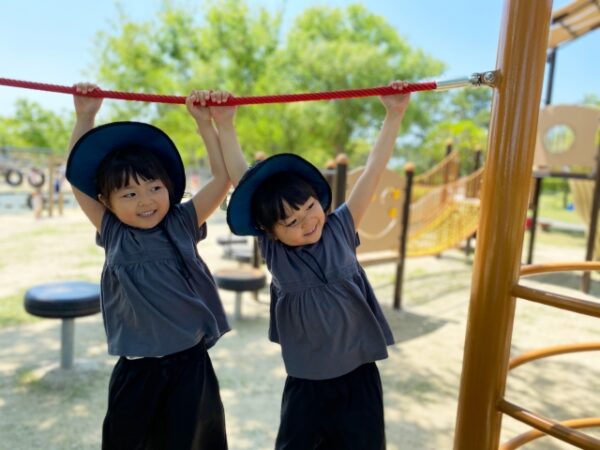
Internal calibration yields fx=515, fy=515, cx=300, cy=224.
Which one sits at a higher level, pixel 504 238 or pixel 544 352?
pixel 504 238

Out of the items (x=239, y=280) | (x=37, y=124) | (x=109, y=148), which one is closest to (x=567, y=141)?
(x=239, y=280)

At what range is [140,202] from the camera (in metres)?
1.53

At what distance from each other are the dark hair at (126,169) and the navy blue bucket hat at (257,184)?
246mm

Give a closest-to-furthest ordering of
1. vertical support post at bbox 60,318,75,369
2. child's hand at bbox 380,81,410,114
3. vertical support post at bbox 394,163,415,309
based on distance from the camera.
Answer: child's hand at bbox 380,81,410,114 → vertical support post at bbox 60,318,75,369 → vertical support post at bbox 394,163,415,309

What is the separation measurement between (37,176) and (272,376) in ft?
43.8

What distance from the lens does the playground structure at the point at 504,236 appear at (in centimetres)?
132

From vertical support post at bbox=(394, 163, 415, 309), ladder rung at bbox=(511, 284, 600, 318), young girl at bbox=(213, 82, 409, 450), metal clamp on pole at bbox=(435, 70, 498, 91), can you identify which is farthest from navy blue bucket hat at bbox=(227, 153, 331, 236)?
vertical support post at bbox=(394, 163, 415, 309)

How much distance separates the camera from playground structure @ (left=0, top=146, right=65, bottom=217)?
12.3 m

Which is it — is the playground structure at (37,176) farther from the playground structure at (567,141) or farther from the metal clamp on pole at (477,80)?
the metal clamp on pole at (477,80)

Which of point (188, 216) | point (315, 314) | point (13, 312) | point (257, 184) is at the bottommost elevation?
point (13, 312)

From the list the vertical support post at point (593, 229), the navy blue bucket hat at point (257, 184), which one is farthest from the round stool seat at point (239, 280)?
the vertical support post at point (593, 229)

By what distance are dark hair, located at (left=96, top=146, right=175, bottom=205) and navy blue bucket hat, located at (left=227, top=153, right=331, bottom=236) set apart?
246mm

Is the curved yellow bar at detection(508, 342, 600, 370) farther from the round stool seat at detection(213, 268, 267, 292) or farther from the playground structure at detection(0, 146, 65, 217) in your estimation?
the playground structure at detection(0, 146, 65, 217)

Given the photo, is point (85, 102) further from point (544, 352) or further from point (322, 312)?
point (544, 352)
